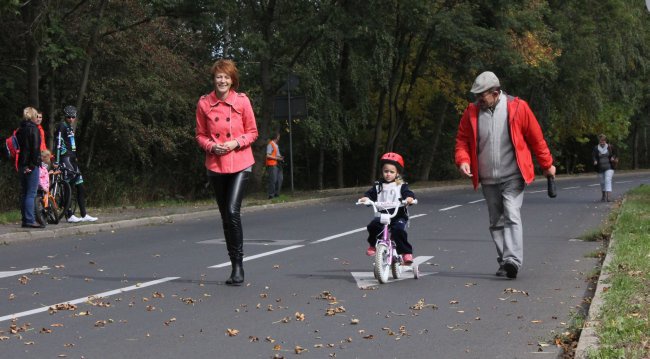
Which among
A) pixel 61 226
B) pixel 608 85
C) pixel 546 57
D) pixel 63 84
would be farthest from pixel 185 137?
pixel 608 85

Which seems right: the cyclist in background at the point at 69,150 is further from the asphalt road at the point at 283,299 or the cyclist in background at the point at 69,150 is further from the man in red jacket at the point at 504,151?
the man in red jacket at the point at 504,151

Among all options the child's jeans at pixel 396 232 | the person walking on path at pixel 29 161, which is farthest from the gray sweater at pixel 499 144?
the person walking on path at pixel 29 161

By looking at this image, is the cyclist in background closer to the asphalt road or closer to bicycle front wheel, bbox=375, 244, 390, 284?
the asphalt road

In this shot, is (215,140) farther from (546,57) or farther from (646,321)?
(546,57)

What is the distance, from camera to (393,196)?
9766mm

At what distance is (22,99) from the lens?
84.5ft

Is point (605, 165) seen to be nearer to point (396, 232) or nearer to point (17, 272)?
point (396, 232)

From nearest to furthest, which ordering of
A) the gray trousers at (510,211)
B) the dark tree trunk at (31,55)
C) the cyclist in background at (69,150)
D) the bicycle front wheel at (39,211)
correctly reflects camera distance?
the gray trousers at (510,211) → the bicycle front wheel at (39,211) → the cyclist in background at (69,150) → the dark tree trunk at (31,55)

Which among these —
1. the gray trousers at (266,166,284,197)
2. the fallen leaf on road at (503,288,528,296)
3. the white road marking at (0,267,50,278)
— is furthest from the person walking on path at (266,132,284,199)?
the fallen leaf on road at (503,288,528,296)

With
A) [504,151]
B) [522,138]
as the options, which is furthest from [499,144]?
[522,138]

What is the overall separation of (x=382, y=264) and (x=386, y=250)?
0.65ft

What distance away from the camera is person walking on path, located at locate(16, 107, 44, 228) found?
50.7 feet

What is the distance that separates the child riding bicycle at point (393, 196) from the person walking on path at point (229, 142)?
50.3 inches

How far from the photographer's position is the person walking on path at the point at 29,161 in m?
15.4
